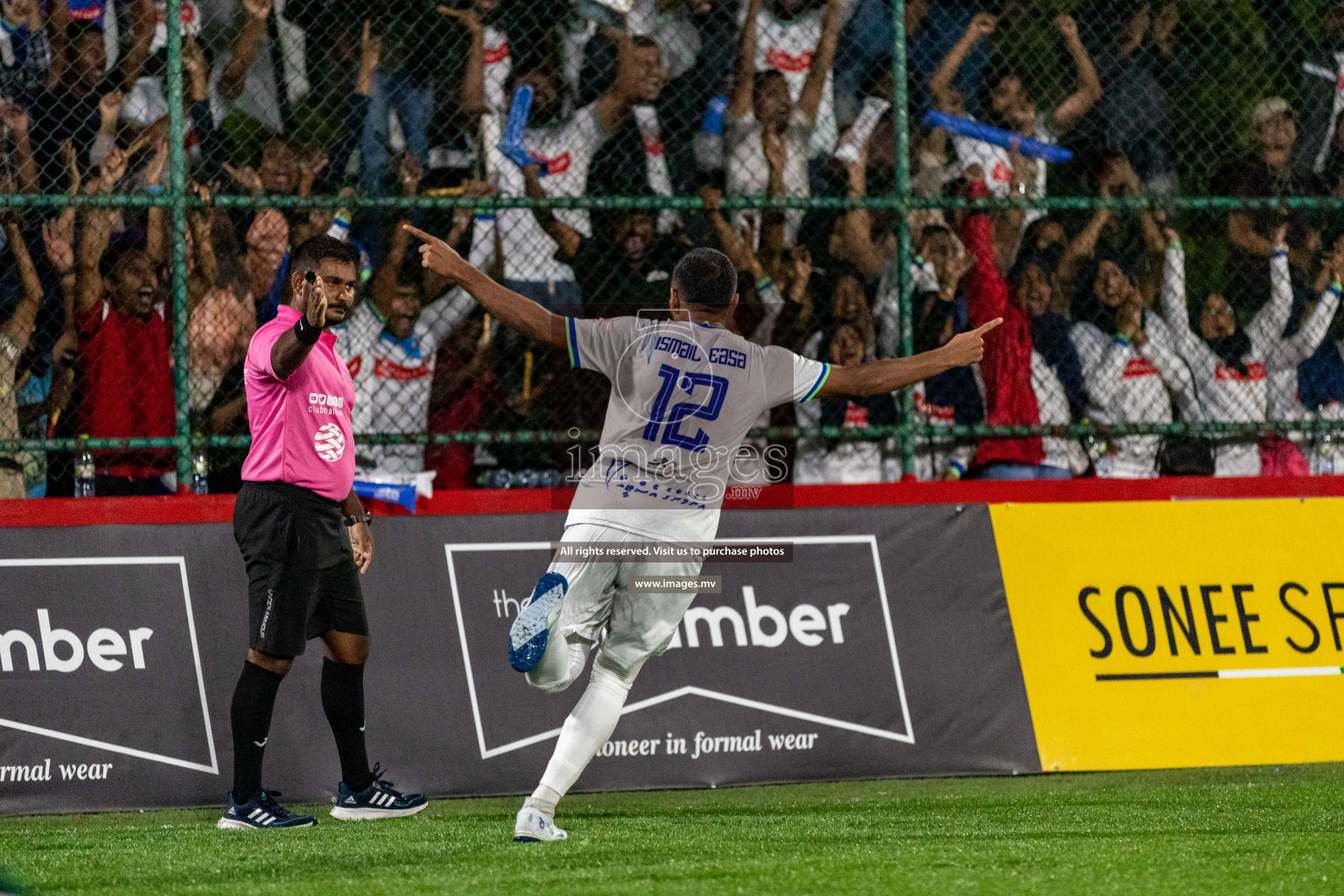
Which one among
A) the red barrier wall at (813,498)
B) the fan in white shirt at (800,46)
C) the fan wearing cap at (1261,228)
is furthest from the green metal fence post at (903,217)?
the fan wearing cap at (1261,228)

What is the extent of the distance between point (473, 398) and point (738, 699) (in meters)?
2.06

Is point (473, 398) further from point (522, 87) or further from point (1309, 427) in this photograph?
point (1309, 427)

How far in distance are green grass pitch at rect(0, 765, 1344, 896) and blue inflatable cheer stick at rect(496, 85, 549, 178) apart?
3294 millimetres

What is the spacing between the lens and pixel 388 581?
6.88 metres

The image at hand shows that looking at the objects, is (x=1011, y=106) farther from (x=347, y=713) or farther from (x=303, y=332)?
(x=347, y=713)

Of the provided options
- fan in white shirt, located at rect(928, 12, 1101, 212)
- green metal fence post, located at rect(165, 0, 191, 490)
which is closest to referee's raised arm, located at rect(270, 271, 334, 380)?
green metal fence post, located at rect(165, 0, 191, 490)

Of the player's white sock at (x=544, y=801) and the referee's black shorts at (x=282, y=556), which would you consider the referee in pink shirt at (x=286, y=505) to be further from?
the player's white sock at (x=544, y=801)

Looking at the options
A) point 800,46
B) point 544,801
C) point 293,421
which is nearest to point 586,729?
point 544,801

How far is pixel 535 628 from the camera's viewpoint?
4.96 meters

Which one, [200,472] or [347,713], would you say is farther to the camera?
[200,472]

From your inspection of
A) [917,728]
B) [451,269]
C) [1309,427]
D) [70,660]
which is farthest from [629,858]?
[1309,427]

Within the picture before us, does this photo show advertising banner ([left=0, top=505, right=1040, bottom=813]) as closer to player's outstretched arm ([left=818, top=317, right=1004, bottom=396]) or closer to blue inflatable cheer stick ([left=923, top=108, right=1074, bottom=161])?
player's outstretched arm ([left=818, top=317, right=1004, bottom=396])

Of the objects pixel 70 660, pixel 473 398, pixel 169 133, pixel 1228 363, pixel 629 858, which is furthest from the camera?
pixel 1228 363

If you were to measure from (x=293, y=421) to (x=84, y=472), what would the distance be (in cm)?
180
